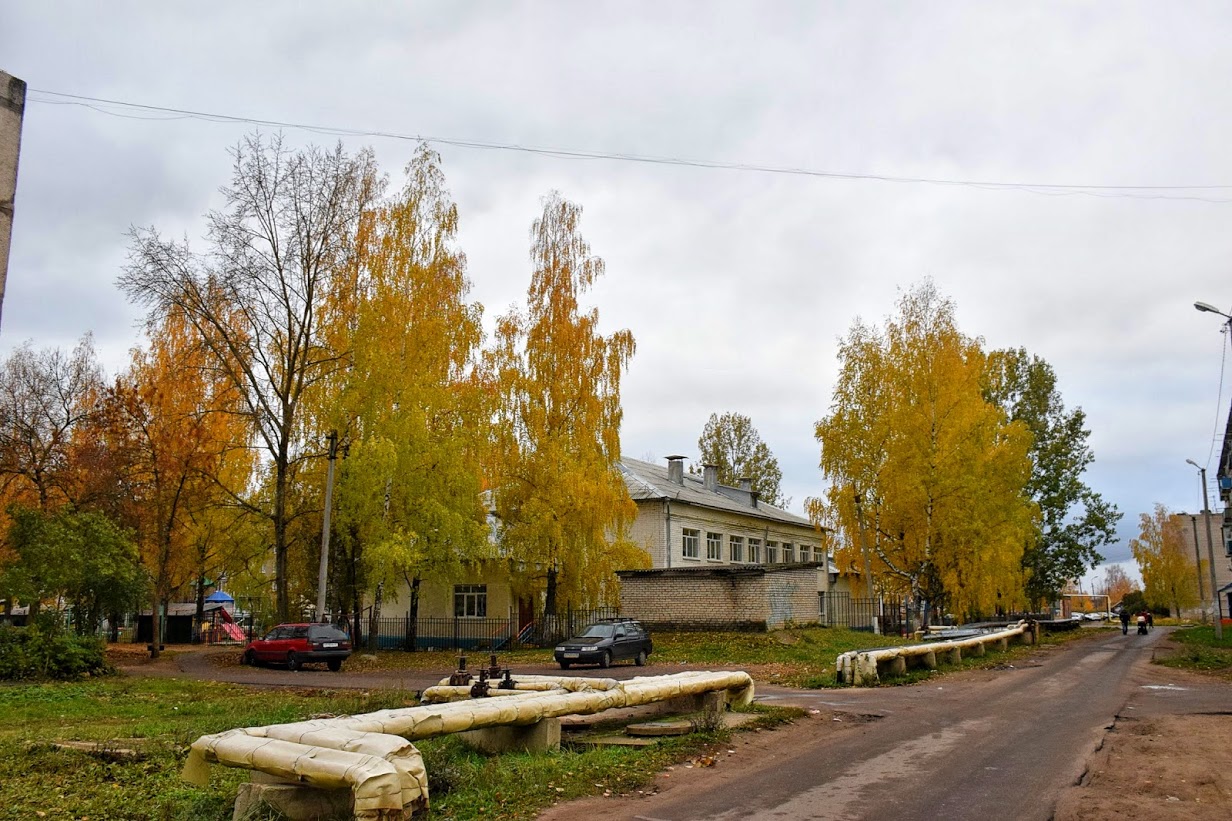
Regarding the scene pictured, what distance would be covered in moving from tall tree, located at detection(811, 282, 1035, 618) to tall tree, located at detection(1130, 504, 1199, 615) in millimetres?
50718

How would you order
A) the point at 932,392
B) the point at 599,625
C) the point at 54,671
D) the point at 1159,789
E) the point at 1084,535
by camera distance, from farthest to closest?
1. the point at 1084,535
2. the point at 932,392
3. the point at 599,625
4. the point at 54,671
5. the point at 1159,789

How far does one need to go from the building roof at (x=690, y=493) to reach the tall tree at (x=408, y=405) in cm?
915

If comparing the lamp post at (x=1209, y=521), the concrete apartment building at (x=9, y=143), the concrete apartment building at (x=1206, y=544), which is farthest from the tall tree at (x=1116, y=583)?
the concrete apartment building at (x=9, y=143)

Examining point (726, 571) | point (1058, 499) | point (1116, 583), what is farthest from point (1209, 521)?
point (1116, 583)

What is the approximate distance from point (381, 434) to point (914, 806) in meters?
25.4

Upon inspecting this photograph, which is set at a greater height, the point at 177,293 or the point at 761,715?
the point at 177,293

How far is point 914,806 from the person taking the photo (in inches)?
305

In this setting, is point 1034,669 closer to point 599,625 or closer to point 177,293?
point 599,625

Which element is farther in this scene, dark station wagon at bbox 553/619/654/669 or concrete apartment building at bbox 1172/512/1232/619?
concrete apartment building at bbox 1172/512/1232/619

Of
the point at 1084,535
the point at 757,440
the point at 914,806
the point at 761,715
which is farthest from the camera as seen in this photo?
the point at 757,440

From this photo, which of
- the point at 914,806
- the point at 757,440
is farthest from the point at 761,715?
the point at 757,440

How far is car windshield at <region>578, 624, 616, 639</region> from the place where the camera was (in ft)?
88.8

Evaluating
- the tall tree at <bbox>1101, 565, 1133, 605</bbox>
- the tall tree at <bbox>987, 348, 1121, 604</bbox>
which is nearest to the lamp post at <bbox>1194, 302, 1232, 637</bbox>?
the tall tree at <bbox>987, 348, 1121, 604</bbox>

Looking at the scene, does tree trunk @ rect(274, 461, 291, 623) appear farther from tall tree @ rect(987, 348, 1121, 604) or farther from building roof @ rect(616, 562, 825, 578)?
tall tree @ rect(987, 348, 1121, 604)
